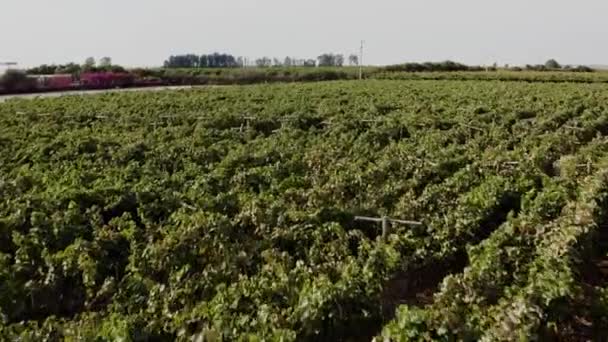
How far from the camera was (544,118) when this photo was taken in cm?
1900

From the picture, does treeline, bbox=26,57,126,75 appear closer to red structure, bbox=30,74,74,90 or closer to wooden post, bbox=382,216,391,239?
red structure, bbox=30,74,74,90

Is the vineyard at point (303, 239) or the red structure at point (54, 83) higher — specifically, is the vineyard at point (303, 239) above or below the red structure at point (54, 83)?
below

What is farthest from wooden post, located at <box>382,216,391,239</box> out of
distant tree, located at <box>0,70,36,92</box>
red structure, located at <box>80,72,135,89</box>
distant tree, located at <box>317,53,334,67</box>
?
distant tree, located at <box>317,53,334,67</box>

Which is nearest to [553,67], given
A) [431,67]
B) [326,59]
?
[431,67]

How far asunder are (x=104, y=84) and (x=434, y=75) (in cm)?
2987

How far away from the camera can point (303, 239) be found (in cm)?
805

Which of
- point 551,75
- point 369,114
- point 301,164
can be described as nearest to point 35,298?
point 301,164

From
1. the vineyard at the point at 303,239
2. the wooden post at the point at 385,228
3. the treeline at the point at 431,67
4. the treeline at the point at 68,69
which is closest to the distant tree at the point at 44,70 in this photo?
the treeline at the point at 68,69

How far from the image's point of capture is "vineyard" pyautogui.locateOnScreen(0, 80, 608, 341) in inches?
233

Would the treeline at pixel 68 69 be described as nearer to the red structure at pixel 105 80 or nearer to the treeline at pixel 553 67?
the red structure at pixel 105 80

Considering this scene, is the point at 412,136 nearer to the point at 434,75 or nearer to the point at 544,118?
the point at 544,118

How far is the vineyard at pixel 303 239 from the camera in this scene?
5.93 metres

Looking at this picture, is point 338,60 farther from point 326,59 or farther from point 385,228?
point 385,228

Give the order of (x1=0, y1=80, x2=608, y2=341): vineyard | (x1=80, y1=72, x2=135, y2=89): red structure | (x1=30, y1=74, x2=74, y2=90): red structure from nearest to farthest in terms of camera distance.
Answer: (x1=0, y1=80, x2=608, y2=341): vineyard < (x1=30, y1=74, x2=74, y2=90): red structure < (x1=80, y1=72, x2=135, y2=89): red structure
